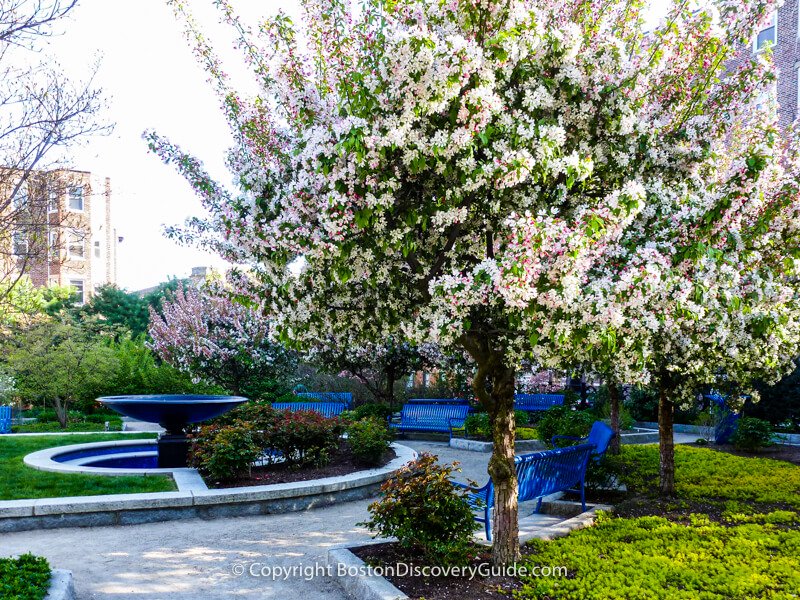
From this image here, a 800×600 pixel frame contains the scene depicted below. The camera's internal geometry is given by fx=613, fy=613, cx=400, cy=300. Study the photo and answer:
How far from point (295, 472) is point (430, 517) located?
14.4 ft

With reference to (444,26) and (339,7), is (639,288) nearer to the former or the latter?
(444,26)

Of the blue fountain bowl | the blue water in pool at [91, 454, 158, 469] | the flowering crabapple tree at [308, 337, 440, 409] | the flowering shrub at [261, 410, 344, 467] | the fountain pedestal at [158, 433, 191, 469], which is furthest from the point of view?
the flowering crabapple tree at [308, 337, 440, 409]

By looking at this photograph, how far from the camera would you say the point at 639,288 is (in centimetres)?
394

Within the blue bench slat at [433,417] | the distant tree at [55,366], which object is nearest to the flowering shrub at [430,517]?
the blue bench slat at [433,417]

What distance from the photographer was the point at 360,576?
15.8 feet

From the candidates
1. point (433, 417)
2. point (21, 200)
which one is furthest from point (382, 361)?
point (21, 200)

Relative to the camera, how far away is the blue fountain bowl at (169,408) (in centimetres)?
871

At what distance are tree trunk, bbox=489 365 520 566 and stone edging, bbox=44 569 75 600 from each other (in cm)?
327

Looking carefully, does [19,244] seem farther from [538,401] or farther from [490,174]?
[538,401]

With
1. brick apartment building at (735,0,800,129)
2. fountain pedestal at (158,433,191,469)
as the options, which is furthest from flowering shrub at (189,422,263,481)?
brick apartment building at (735,0,800,129)

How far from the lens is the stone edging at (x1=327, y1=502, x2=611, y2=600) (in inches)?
177

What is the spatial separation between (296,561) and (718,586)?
11.7ft

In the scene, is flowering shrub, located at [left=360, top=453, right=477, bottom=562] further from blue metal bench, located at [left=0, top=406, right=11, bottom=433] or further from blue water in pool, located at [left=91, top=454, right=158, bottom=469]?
blue metal bench, located at [left=0, top=406, right=11, bottom=433]

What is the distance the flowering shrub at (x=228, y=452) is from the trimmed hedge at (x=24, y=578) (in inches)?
126
